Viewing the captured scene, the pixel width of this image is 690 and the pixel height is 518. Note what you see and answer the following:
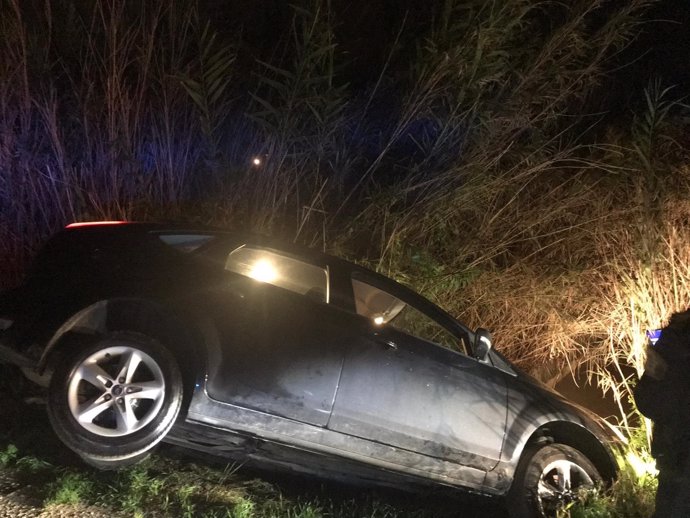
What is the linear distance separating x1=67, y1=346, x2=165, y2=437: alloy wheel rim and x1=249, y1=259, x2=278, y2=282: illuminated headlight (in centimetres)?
94

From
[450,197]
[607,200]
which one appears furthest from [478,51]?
[607,200]

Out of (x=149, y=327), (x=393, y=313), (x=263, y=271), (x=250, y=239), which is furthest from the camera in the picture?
(x=393, y=313)

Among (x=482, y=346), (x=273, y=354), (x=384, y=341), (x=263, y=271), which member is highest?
(x=263, y=271)

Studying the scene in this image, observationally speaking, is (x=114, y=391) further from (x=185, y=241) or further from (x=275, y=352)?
(x=185, y=241)

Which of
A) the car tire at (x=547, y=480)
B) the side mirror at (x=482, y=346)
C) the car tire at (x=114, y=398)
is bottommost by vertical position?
the car tire at (x=114, y=398)

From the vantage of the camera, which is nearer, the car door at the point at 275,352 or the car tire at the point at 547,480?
the car door at the point at 275,352

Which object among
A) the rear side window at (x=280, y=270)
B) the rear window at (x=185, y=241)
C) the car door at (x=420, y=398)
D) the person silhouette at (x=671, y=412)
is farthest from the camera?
the rear side window at (x=280, y=270)

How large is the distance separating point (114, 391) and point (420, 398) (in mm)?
1821

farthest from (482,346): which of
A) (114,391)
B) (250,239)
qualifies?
(114,391)

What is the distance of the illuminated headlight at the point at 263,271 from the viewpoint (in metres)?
4.03

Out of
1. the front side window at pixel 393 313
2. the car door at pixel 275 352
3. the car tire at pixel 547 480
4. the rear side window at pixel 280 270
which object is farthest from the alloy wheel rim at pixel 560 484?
the rear side window at pixel 280 270

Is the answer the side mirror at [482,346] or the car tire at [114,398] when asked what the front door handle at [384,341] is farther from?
the car tire at [114,398]

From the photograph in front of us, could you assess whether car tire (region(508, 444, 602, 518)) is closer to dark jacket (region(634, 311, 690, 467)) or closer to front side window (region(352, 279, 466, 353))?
front side window (region(352, 279, 466, 353))

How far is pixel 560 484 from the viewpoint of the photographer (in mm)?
4215
